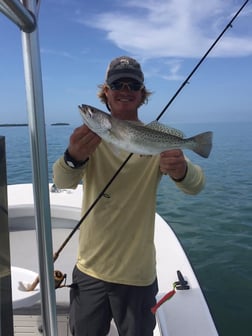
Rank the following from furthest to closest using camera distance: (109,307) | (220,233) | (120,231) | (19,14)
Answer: (220,233) → (109,307) → (120,231) → (19,14)

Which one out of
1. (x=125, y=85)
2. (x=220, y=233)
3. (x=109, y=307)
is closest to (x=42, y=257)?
(x=109, y=307)

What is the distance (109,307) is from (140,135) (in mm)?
1036

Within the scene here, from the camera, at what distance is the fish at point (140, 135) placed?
1.77 m

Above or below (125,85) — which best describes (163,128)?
below

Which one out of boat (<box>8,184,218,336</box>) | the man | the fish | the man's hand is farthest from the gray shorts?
the fish

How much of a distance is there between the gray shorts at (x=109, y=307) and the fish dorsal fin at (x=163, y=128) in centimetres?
90

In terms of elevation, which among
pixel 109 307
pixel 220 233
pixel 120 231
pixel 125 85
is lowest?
pixel 220 233

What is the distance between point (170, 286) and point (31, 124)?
230 centimetres

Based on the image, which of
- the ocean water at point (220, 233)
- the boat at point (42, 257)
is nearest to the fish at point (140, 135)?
the ocean water at point (220, 233)

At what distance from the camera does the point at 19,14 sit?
96 cm

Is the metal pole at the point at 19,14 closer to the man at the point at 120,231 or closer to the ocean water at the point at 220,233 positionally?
the ocean water at the point at 220,233

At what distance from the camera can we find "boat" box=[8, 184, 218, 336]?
8.18 feet

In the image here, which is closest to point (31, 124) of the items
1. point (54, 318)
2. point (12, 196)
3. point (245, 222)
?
point (54, 318)

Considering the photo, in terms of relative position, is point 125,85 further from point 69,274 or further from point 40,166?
point 69,274
